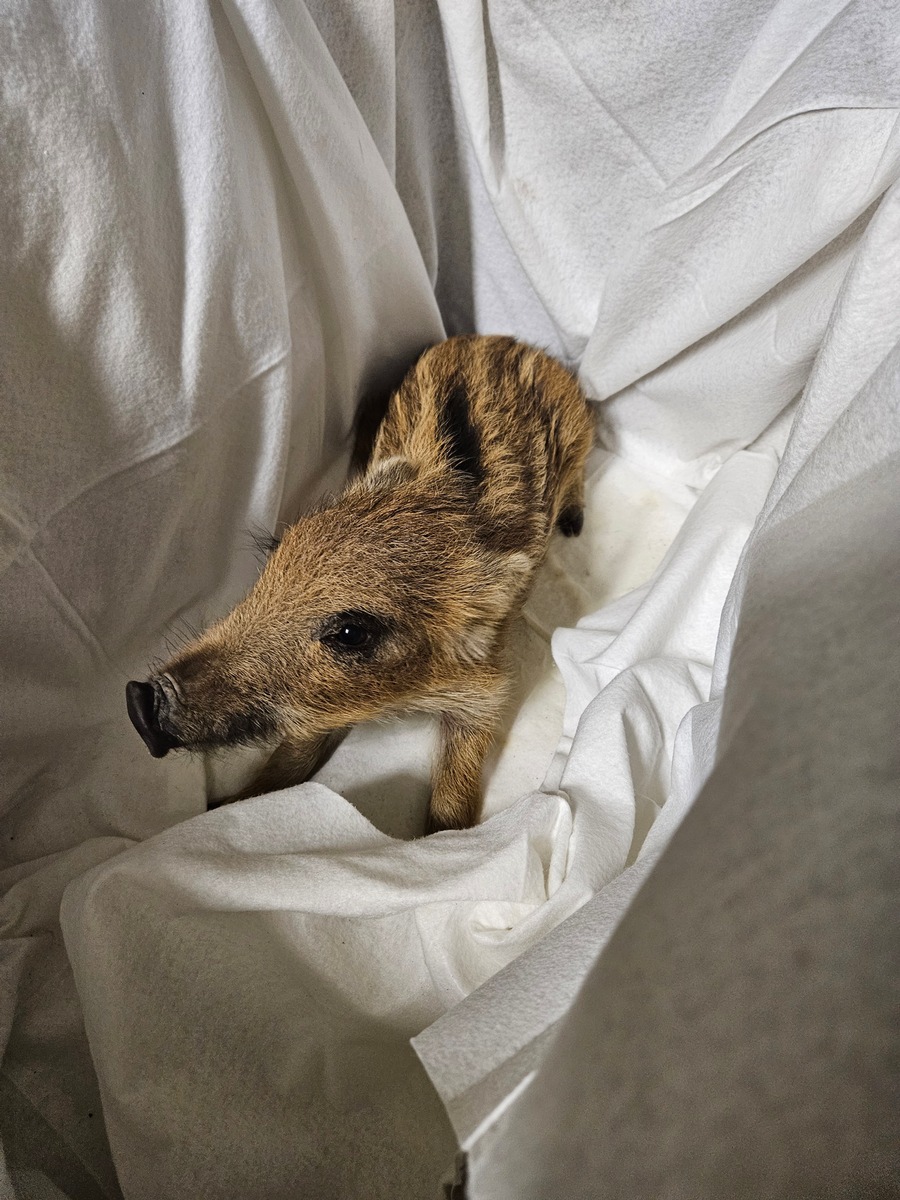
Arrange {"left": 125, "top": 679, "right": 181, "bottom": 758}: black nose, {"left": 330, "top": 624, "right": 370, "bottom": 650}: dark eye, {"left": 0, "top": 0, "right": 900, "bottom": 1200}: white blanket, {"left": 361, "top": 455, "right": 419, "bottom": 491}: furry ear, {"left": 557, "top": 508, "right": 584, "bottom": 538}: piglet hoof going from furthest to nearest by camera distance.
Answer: {"left": 557, "top": 508, "right": 584, "bottom": 538}: piglet hoof, {"left": 361, "top": 455, "right": 419, "bottom": 491}: furry ear, {"left": 330, "top": 624, "right": 370, "bottom": 650}: dark eye, {"left": 125, "top": 679, "right": 181, "bottom": 758}: black nose, {"left": 0, "top": 0, "right": 900, "bottom": 1200}: white blanket

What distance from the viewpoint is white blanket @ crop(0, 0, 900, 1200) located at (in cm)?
135

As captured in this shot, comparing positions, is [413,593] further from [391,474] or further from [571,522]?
[571,522]

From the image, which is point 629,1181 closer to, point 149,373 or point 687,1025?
point 687,1025

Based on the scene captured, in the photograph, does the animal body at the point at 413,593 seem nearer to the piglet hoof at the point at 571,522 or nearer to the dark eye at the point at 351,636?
the dark eye at the point at 351,636

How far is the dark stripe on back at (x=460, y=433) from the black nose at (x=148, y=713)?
825mm

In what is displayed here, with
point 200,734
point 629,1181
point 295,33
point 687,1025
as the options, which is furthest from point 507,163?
point 629,1181

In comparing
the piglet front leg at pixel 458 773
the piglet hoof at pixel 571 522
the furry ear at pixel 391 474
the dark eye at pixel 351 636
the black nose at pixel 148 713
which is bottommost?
the piglet front leg at pixel 458 773

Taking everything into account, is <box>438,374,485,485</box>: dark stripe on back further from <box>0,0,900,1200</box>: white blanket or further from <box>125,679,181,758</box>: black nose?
<box>125,679,181,758</box>: black nose

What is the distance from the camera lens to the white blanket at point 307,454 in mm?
1353

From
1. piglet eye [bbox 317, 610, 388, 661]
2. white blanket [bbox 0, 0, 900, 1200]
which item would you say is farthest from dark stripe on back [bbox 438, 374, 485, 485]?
piglet eye [bbox 317, 610, 388, 661]

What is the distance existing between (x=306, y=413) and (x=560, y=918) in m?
1.27

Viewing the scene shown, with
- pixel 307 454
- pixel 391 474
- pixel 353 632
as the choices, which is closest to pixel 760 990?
pixel 353 632

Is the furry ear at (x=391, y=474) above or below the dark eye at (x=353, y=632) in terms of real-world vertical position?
above

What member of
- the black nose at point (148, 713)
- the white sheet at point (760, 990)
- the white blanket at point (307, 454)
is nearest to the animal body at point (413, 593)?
the black nose at point (148, 713)
